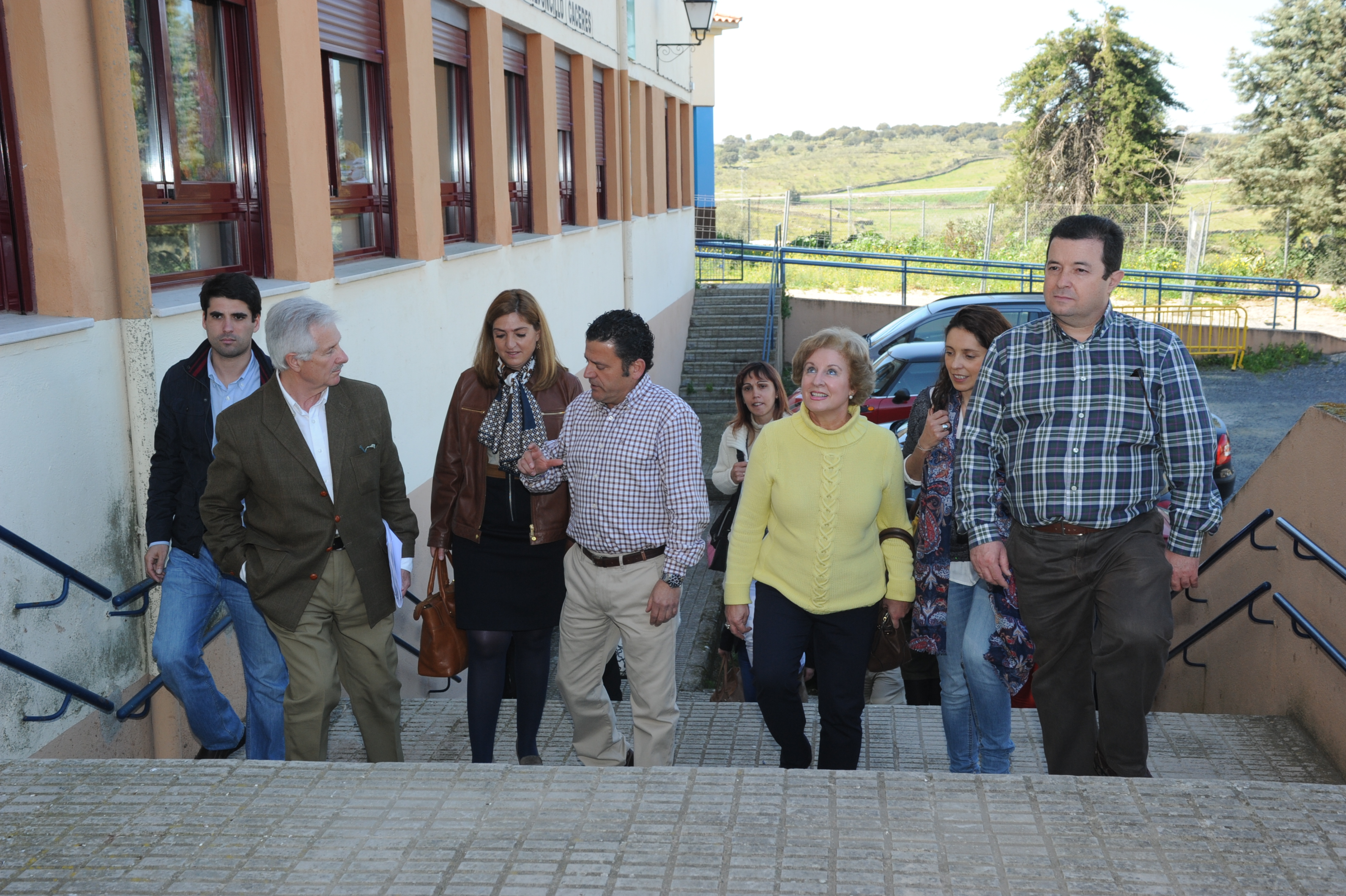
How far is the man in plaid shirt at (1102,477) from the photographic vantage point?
11.6ft

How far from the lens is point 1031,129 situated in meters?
39.4

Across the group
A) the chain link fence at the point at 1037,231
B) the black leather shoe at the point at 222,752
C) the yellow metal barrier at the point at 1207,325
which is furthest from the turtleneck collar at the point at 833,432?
the chain link fence at the point at 1037,231

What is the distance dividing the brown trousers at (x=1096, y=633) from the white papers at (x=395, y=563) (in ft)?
6.93

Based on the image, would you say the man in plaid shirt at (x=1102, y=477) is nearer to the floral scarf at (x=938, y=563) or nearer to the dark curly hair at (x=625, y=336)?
the floral scarf at (x=938, y=563)

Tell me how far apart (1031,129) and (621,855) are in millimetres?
40281

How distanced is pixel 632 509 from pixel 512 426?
0.57m

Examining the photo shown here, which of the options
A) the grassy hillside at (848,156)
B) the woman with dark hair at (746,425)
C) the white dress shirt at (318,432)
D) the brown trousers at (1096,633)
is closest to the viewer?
the brown trousers at (1096,633)

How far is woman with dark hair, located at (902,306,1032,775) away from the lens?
4.18 m

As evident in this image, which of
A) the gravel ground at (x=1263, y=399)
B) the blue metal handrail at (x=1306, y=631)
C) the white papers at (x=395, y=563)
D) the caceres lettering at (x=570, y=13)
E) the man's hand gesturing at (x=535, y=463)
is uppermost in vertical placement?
the caceres lettering at (x=570, y=13)

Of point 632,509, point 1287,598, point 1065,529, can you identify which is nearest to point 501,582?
point 632,509

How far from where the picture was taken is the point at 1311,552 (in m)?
4.83

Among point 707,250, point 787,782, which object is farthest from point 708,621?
point 707,250

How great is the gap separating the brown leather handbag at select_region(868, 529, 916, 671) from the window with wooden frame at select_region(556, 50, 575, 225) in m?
9.77

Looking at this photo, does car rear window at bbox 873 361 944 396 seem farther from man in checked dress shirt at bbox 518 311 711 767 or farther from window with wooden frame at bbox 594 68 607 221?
man in checked dress shirt at bbox 518 311 711 767
